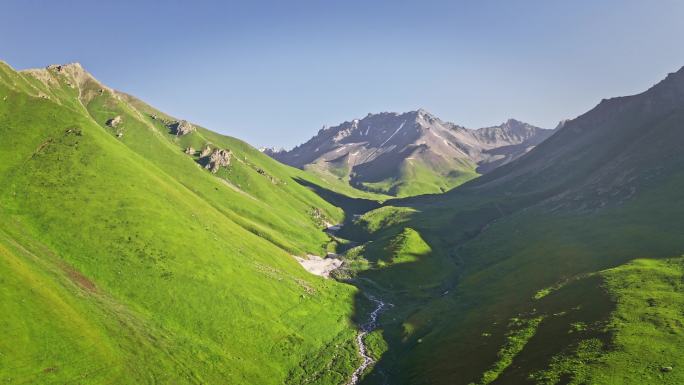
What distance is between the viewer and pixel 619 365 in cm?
6212

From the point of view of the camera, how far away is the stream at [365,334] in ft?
297

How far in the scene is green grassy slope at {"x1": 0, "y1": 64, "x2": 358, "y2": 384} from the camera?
6758cm

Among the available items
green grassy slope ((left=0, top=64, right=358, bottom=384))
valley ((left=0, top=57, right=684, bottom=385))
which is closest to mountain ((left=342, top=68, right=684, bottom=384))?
valley ((left=0, top=57, right=684, bottom=385))

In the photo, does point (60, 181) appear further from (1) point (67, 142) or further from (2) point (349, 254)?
(2) point (349, 254)

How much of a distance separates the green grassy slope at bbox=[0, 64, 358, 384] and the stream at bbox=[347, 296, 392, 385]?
2.20 metres

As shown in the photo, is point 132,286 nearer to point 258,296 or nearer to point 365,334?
point 258,296

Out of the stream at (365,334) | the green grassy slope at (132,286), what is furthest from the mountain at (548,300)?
the green grassy slope at (132,286)

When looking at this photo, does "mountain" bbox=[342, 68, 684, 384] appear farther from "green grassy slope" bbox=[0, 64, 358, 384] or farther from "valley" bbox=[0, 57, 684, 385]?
"green grassy slope" bbox=[0, 64, 358, 384]

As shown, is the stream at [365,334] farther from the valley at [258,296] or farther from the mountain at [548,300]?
the mountain at [548,300]

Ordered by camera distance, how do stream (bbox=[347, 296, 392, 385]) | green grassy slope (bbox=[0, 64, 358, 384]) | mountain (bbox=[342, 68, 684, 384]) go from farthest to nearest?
stream (bbox=[347, 296, 392, 385])
mountain (bbox=[342, 68, 684, 384])
green grassy slope (bbox=[0, 64, 358, 384])

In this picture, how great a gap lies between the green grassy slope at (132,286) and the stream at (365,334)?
2.20 metres

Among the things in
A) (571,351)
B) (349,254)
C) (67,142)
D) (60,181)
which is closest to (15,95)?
(67,142)

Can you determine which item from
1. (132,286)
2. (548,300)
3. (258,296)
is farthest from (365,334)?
(132,286)

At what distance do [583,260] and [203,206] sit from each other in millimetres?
126576
